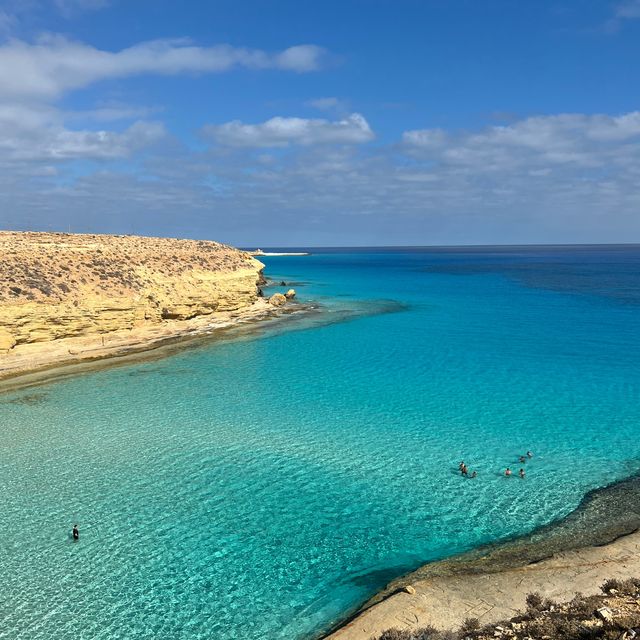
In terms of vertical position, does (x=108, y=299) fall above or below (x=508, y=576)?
above

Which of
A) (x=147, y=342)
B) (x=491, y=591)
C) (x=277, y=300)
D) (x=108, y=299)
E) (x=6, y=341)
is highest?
(x=108, y=299)

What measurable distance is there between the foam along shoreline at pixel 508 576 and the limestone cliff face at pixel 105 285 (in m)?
36.3

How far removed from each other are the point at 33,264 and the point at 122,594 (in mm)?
40002

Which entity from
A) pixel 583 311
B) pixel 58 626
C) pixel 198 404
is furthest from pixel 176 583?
pixel 583 311

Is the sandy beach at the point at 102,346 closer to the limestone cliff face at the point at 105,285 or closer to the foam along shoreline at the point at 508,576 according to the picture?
the limestone cliff face at the point at 105,285

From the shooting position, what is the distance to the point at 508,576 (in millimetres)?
15188

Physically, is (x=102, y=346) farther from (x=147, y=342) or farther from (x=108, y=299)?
(x=108, y=299)

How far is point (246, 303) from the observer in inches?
2539

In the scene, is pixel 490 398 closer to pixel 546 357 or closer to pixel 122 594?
pixel 546 357

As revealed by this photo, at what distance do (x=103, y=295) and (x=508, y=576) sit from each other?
135ft

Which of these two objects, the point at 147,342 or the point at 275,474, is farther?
the point at 147,342

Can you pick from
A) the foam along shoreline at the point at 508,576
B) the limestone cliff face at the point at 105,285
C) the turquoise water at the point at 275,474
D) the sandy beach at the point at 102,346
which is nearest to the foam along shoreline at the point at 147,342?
the sandy beach at the point at 102,346

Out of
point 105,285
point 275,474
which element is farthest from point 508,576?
point 105,285

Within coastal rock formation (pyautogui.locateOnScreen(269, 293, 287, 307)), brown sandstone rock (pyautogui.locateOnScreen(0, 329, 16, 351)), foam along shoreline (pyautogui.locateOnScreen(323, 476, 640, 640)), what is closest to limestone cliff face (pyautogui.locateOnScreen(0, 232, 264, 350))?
brown sandstone rock (pyautogui.locateOnScreen(0, 329, 16, 351))
